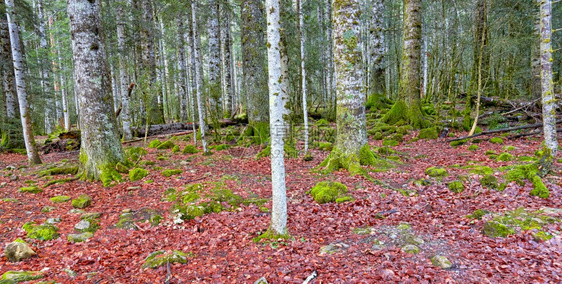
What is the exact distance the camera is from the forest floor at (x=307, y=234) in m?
3.24

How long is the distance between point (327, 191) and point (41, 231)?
493 centimetres

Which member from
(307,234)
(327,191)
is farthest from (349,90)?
(307,234)

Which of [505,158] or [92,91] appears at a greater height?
[92,91]

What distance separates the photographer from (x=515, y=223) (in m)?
3.98

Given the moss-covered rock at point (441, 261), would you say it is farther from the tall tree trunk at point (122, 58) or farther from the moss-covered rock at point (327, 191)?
the tall tree trunk at point (122, 58)

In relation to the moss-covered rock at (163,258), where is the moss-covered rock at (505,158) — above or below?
above

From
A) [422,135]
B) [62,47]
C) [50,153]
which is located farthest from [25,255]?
[62,47]

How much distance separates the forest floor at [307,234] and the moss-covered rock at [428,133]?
3027 mm

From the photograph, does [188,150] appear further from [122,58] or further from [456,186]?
[456,186]

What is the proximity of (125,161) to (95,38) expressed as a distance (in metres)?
3.25

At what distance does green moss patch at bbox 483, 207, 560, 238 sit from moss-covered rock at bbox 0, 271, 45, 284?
5.81 metres

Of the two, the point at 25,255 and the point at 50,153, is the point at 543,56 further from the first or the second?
the point at 50,153

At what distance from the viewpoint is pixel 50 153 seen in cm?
1148

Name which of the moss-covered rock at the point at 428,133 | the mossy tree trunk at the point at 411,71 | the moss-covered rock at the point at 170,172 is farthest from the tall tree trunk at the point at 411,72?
the moss-covered rock at the point at 170,172
